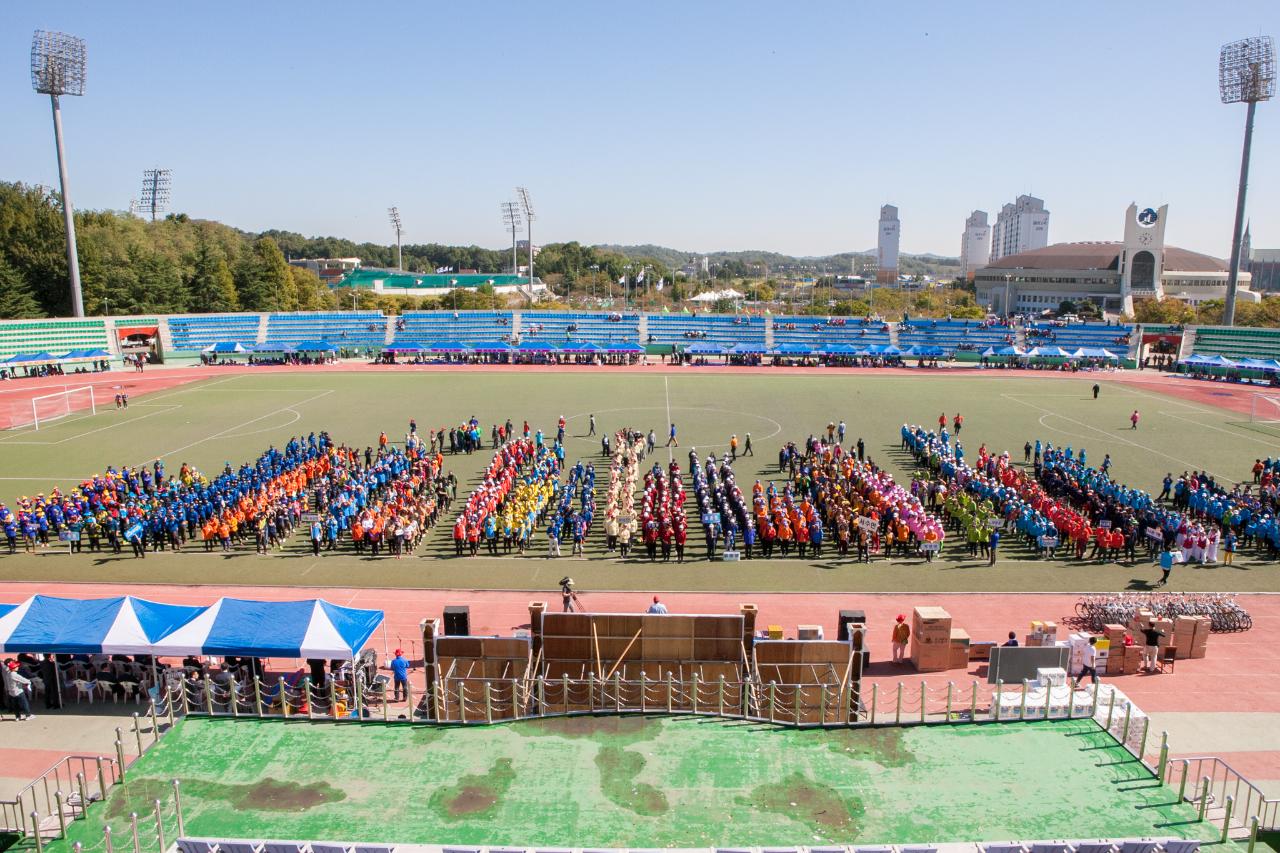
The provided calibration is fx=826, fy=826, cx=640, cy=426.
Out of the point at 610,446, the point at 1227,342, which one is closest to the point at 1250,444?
the point at 610,446

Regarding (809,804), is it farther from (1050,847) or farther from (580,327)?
(580,327)

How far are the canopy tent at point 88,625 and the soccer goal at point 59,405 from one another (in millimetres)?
29943

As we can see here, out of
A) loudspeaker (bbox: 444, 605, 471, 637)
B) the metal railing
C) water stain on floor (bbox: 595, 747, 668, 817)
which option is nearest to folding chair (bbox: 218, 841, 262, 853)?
water stain on floor (bbox: 595, 747, 668, 817)

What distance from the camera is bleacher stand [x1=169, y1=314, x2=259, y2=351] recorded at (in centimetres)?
6438

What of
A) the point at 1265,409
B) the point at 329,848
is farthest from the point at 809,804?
the point at 1265,409

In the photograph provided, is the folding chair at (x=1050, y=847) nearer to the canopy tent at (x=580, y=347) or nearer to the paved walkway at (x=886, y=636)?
the paved walkway at (x=886, y=636)

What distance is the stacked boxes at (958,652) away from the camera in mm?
15070

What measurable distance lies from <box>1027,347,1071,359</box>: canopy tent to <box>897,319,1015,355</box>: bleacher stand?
3582 mm

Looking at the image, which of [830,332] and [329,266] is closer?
[830,332]

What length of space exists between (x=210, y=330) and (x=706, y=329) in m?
40.7

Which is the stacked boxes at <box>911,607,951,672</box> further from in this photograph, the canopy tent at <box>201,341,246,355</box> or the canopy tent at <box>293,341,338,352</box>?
the canopy tent at <box>201,341,246,355</box>

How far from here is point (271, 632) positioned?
13430mm

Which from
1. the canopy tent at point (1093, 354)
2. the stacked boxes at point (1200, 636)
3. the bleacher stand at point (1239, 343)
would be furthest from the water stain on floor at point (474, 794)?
the bleacher stand at point (1239, 343)

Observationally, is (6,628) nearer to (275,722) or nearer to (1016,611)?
(275,722)
